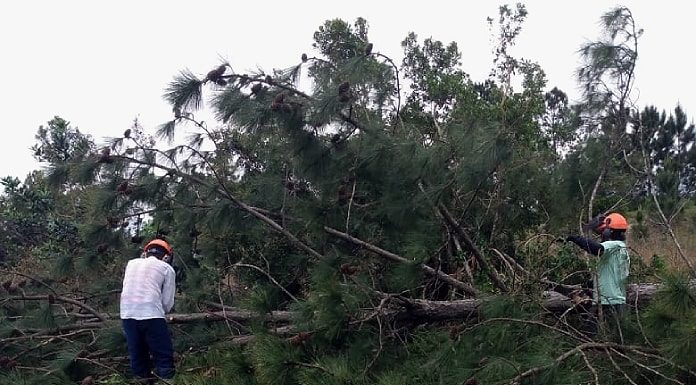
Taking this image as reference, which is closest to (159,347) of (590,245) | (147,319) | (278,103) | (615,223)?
(147,319)

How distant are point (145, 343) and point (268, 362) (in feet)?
4.81

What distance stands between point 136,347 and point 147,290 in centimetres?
38

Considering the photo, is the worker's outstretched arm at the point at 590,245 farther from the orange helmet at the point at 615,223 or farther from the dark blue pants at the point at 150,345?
the dark blue pants at the point at 150,345

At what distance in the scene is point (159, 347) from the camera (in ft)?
15.3

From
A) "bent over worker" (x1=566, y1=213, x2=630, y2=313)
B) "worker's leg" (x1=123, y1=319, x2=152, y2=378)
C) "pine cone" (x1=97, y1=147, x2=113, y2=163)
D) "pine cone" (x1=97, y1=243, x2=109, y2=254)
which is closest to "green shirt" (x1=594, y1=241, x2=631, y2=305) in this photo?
"bent over worker" (x1=566, y1=213, x2=630, y2=313)

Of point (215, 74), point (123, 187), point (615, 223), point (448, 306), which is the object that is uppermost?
point (215, 74)

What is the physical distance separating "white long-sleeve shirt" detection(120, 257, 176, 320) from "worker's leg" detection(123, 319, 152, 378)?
69 millimetres

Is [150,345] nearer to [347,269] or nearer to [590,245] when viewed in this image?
[347,269]

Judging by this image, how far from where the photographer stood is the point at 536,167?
17.7 ft

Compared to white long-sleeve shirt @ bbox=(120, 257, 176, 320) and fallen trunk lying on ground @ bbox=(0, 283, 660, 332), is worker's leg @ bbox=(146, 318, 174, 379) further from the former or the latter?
fallen trunk lying on ground @ bbox=(0, 283, 660, 332)

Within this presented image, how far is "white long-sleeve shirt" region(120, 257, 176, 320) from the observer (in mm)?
4641

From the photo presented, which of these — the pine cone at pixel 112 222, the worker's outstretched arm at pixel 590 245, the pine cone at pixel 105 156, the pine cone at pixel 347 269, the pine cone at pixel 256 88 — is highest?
the pine cone at pixel 256 88

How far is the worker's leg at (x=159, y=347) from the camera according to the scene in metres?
4.64

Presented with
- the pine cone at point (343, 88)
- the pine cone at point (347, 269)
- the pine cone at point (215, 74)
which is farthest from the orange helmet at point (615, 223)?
the pine cone at point (215, 74)
